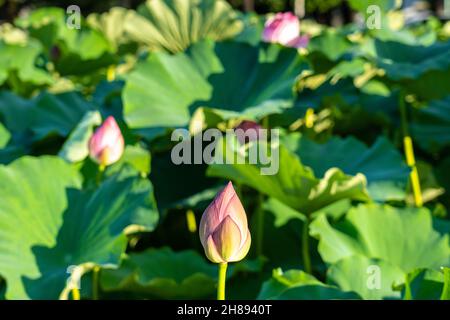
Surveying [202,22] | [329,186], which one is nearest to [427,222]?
[329,186]

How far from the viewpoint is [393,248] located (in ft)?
4.14

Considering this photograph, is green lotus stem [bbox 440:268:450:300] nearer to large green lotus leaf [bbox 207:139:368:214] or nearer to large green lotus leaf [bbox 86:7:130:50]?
large green lotus leaf [bbox 207:139:368:214]

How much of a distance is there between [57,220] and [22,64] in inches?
37.4

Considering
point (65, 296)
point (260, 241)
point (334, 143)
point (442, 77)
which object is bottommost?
point (65, 296)

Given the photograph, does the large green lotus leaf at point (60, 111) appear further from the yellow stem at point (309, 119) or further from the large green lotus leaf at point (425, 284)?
the large green lotus leaf at point (425, 284)

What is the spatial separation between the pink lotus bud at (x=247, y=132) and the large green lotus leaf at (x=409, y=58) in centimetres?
33

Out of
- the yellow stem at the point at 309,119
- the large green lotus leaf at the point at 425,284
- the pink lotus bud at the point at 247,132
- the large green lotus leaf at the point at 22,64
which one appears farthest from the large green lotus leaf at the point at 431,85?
the large green lotus leaf at the point at 22,64

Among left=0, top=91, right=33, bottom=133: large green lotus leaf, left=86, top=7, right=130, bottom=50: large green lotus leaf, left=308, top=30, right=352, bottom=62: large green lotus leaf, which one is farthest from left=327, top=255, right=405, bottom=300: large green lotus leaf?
left=86, top=7, right=130, bottom=50: large green lotus leaf

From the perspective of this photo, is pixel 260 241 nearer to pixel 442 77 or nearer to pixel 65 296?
pixel 65 296

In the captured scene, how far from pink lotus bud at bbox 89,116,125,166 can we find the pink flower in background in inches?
20.1

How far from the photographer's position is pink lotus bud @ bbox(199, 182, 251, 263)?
862 millimetres

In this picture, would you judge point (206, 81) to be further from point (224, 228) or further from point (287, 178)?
point (224, 228)

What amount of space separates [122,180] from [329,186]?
34 cm

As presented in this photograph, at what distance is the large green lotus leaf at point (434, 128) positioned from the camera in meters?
1.76
